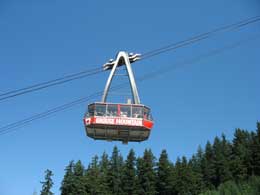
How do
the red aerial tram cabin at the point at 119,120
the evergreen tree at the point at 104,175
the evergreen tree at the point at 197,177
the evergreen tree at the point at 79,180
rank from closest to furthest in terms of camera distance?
the red aerial tram cabin at the point at 119,120 → the evergreen tree at the point at 197,177 → the evergreen tree at the point at 79,180 → the evergreen tree at the point at 104,175

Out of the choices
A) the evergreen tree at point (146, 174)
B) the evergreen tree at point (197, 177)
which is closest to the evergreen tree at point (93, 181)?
the evergreen tree at point (146, 174)

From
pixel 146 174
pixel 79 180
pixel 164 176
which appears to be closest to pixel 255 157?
pixel 164 176

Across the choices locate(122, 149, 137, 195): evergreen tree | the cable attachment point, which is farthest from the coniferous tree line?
the cable attachment point

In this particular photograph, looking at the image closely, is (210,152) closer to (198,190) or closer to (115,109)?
(198,190)

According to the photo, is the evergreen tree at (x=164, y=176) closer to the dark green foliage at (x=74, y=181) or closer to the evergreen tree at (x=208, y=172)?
the evergreen tree at (x=208, y=172)

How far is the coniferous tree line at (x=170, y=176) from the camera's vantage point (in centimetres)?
9431

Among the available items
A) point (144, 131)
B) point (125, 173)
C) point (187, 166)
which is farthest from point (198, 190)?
point (144, 131)

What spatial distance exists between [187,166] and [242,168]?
11971mm

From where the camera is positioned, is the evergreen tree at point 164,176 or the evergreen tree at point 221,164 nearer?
the evergreen tree at point 164,176

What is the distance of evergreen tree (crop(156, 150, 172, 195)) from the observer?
312 feet

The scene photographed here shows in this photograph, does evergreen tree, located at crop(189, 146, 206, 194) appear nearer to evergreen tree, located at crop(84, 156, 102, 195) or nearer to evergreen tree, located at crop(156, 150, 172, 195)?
evergreen tree, located at crop(156, 150, 172, 195)

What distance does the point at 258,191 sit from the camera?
87875 mm

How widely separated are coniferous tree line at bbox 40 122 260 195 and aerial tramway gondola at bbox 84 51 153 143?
2401 inches

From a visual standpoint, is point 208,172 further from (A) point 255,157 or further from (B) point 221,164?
(A) point 255,157
